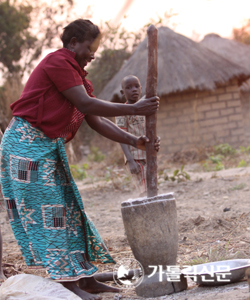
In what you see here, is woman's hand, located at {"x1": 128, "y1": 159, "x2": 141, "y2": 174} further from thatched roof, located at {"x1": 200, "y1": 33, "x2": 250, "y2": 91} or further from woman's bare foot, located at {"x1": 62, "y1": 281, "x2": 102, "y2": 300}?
thatched roof, located at {"x1": 200, "y1": 33, "x2": 250, "y2": 91}

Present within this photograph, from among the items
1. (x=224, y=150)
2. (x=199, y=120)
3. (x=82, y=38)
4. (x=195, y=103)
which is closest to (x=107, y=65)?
(x=195, y=103)

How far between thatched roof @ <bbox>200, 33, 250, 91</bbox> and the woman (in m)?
16.3

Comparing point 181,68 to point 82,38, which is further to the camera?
point 181,68

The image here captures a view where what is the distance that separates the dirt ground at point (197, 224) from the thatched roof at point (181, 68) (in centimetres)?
397

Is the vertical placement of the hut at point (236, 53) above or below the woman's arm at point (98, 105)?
above

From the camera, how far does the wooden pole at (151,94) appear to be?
2.07 meters

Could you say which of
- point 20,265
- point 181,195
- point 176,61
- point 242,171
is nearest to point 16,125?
point 20,265

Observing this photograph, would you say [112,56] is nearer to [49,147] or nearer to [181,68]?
[181,68]

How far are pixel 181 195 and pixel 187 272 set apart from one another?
3.50 metres

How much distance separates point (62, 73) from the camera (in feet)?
6.54

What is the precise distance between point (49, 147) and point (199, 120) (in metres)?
8.73

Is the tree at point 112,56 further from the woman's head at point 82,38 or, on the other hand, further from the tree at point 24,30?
the woman's head at point 82,38

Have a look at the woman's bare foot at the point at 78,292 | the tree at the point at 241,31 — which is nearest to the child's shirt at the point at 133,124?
the woman's bare foot at the point at 78,292

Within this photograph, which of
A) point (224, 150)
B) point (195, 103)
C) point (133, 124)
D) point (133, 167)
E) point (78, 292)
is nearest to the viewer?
point (78, 292)
